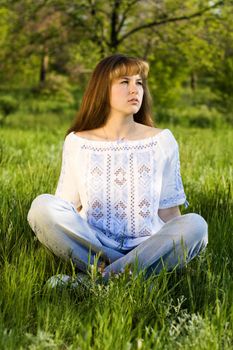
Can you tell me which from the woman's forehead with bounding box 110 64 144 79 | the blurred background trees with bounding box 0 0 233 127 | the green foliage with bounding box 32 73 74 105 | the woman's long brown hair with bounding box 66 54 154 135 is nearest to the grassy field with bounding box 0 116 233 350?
the woman's long brown hair with bounding box 66 54 154 135

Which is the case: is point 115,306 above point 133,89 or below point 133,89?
below

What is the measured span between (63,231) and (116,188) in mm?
377

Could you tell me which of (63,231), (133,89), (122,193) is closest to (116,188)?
(122,193)

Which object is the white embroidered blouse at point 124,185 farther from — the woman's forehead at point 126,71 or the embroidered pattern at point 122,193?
the woman's forehead at point 126,71

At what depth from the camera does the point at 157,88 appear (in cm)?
1847

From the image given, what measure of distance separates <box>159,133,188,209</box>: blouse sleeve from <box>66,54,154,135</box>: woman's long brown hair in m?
0.26

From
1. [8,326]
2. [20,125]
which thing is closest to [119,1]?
[20,125]

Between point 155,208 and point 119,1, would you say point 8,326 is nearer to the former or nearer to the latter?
point 155,208

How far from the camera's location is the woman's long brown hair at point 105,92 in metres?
3.50

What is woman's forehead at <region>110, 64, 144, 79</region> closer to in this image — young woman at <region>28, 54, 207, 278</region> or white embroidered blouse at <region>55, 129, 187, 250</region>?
young woman at <region>28, 54, 207, 278</region>

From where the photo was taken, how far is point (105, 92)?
11.8 ft

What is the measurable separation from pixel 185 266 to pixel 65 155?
0.87m

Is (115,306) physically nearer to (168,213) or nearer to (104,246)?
(104,246)

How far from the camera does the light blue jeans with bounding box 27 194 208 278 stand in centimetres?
315
